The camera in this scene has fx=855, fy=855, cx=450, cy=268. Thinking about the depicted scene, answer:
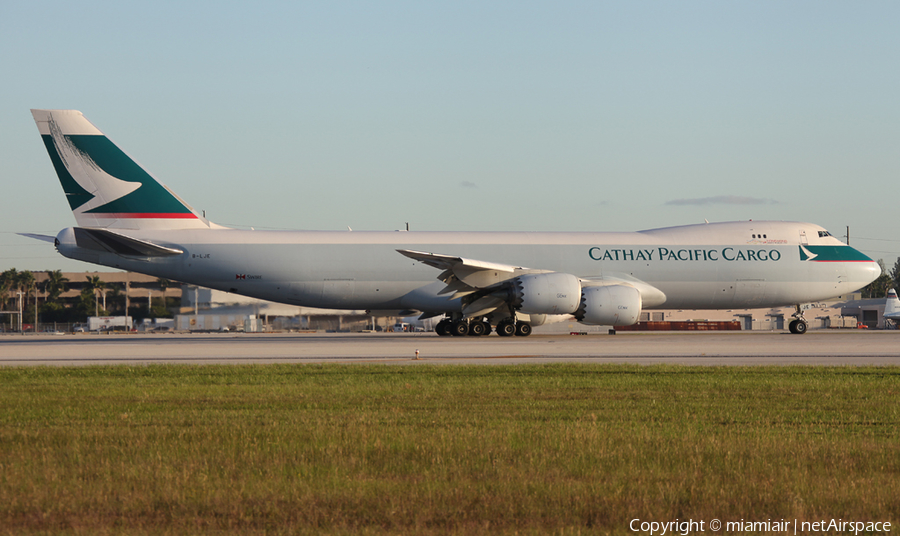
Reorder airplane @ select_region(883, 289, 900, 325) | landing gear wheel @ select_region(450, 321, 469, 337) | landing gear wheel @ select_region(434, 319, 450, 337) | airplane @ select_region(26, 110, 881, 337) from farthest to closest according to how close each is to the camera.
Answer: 1. airplane @ select_region(883, 289, 900, 325)
2. landing gear wheel @ select_region(434, 319, 450, 337)
3. landing gear wheel @ select_region(450, 321, 469, 337)
4. airplane @ select_region(26, 110, 881, 337)

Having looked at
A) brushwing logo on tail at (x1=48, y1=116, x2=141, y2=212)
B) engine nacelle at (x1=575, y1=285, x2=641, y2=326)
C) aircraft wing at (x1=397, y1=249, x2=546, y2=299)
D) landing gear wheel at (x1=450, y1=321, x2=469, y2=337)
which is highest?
brushwing logo on tail at (x1=48, y1=116, x2=141, y2=212)

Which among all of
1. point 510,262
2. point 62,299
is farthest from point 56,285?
point 510,262

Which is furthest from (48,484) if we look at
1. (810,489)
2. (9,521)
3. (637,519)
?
(810,489)

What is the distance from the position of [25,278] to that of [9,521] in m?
151

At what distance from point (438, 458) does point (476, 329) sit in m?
28.7

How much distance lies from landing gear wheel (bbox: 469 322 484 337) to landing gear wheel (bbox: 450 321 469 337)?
0.21 meters

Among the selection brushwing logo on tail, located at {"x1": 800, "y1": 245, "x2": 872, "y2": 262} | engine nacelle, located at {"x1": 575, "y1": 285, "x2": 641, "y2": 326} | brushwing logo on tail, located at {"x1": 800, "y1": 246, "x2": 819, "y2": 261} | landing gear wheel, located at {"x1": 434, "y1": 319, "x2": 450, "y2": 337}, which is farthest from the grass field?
brushwing logo on tail, located at {"x1": 800, "y1": 245, "x2": 872, "y2": 262}

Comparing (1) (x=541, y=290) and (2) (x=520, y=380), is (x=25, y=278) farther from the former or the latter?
(2) (x=520, y=380)

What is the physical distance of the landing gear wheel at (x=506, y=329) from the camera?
35938 mm

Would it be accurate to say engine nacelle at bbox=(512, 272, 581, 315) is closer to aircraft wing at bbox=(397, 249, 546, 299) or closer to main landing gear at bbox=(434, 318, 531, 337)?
aircraft wing at bbox=(397, 249, 546, 299)

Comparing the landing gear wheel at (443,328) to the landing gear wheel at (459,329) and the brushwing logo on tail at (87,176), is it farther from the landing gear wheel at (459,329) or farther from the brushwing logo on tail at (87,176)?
the brushwing logo on tail at (87,176)

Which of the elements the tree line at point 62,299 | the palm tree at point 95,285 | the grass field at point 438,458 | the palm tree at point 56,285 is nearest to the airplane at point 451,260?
the grass field at point 438,458

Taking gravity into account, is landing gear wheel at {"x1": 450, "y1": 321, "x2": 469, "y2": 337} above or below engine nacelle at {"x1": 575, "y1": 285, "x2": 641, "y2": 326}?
below

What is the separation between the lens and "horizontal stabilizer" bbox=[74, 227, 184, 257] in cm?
3206
